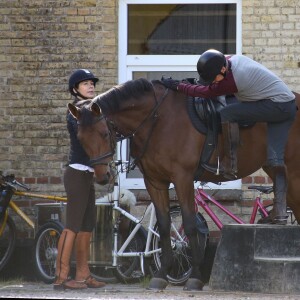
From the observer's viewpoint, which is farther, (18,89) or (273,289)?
(18,89)

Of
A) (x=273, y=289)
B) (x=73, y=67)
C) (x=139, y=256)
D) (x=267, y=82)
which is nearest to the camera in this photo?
(x=273, y=289)

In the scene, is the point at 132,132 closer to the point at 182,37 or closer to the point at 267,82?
the point at 267,82

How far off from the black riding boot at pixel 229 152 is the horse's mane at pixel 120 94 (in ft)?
2.66

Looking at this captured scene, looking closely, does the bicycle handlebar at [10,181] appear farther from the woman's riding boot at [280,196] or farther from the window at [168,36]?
the woman's riding boot at [280,196]

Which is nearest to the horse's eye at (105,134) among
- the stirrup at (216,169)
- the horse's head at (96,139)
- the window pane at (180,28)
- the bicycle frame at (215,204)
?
the horse's head at (96,139)

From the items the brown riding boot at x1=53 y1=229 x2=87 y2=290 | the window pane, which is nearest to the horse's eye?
the brown riding boot at x1=53 y1=229 x2=87 y2=290

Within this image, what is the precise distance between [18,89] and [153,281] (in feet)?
11.3

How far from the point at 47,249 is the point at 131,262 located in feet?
2.91

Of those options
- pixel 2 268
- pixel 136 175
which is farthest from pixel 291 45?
pixel 2 268

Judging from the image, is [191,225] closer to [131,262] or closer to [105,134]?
[105,134]

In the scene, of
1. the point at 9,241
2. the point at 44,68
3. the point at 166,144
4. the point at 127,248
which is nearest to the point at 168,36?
the point at 44,68

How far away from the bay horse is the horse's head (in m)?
0.02

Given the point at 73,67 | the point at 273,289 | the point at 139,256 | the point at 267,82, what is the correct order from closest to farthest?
the point at 273,289
the point at 267,82
the point at 139,256
the point at 73,67

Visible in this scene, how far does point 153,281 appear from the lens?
10469 mm
